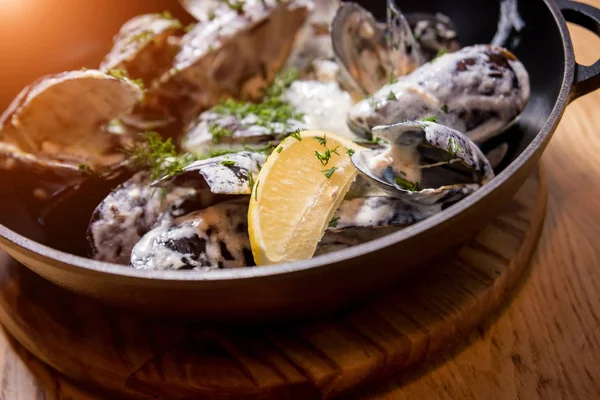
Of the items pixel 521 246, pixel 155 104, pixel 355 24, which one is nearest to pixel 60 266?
pixel 155 104

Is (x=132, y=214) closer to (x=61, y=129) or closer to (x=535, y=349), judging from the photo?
(x=61, y=129)

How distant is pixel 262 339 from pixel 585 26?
99 centimetres

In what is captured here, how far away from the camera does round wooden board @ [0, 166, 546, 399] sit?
37.1 inches

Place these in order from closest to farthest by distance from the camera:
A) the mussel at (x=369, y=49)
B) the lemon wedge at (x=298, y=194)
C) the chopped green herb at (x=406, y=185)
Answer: the lemon wedge at (x=298, y=194), the chopped green herb at (x=406, y=185), the mussel at (x=369, y=49)

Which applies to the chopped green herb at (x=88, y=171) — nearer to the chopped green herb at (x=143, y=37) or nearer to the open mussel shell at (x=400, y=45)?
the chopped green herb at (x=143, y=37)

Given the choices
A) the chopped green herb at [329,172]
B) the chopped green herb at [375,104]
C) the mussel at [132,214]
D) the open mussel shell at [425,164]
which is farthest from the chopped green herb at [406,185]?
the mussel at [132,214]

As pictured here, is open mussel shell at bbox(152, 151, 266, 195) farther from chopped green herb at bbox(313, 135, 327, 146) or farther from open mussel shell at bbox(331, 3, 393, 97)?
open mussel shell at bbox(331, 3, 393, 97)

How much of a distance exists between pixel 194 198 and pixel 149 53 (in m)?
0.64

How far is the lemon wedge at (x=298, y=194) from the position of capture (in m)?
0.89

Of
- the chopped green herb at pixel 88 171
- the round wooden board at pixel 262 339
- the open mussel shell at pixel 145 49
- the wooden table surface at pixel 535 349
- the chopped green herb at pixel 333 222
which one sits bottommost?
the wooden table surface at pixel 535 349

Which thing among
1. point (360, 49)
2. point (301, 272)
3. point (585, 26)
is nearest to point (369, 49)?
point (360, 49)

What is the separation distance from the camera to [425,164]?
1.04 m

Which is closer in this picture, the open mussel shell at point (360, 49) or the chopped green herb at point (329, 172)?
the chopped green herb at point (329, 172)

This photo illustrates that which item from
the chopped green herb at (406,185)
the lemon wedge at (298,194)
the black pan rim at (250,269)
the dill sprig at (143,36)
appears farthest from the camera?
the dill sprig at (143,36)
